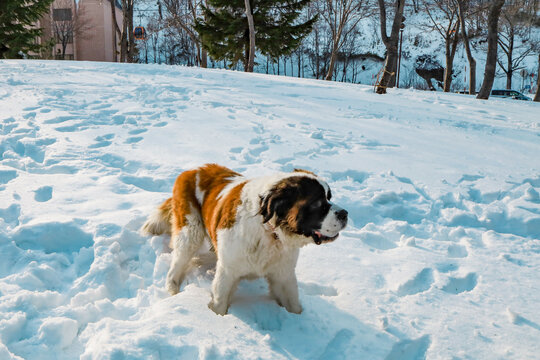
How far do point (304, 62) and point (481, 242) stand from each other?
186 ft

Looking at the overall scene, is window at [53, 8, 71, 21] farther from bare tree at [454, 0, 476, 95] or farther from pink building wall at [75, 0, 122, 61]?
bare tree at [454, 0, 476, 95]

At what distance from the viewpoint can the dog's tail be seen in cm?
399

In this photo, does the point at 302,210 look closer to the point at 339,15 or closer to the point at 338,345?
the point at 338,345

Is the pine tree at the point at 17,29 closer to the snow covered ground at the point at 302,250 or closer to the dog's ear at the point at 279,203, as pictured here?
the snow covered ground at the point at 302,250

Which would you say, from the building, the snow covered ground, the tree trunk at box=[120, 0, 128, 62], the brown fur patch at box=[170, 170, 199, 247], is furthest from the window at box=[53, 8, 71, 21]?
the brown fur patch at box=[170, 170, 199, 247]

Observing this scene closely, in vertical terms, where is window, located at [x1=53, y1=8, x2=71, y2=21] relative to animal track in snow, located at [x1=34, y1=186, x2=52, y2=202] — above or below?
above

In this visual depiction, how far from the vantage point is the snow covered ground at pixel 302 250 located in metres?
2.66

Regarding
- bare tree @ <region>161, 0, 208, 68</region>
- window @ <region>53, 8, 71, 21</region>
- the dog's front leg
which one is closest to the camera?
the dog's front leg

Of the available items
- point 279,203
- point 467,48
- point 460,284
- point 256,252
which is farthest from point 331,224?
point 467,48

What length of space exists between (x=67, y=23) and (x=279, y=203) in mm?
51572

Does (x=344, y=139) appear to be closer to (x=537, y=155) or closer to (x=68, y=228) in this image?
(x=537, y=155)

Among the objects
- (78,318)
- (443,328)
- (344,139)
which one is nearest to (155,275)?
(78,318)

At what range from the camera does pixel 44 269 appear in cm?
334

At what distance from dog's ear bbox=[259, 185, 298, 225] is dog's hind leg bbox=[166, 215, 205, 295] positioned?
3.26ft
